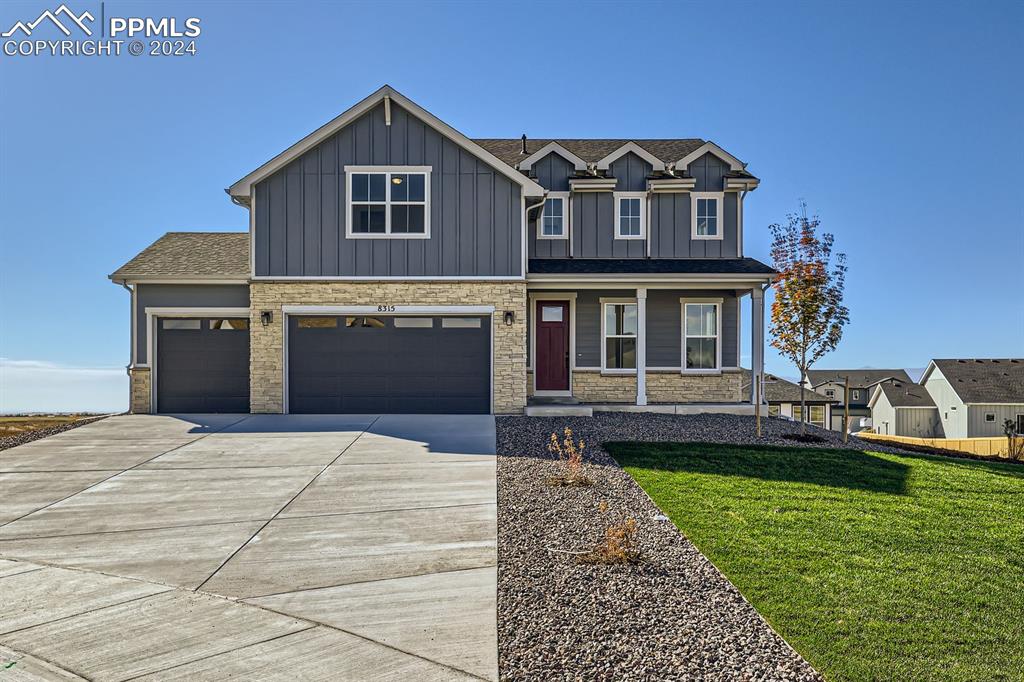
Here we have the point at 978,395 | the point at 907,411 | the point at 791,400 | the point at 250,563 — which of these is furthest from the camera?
the point at 907,411

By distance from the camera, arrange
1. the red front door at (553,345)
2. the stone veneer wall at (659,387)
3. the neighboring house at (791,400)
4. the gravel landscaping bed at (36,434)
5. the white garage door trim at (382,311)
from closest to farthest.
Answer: the gravel landscaping bed at (36,434) < the white garage door trim at (382,311) < the stone veneer wall at (659,387) < the red front door at (553,345) < the neighboring house at (791,400)

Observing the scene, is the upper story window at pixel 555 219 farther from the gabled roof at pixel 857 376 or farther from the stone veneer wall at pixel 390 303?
the gabled roof at pixel 857 376

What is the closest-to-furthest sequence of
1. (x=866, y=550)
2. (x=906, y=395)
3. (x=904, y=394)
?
(x=866, y=550) → (x=906, y=395) → (x=904, y=394)

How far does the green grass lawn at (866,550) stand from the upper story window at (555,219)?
27.7ft

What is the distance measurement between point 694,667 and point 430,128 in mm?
13204

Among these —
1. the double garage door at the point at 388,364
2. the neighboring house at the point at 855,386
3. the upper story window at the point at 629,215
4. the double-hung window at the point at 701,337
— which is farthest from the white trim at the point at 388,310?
the neighboring house at the point at 855,386

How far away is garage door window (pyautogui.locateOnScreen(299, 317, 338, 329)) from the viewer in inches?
589

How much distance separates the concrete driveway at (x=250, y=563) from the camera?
4.11 m

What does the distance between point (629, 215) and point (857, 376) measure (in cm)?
4017

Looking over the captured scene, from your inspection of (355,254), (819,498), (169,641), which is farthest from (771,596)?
(355,254)

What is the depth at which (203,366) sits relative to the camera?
51.2ft

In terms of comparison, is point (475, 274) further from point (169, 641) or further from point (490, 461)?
point (169, 641)

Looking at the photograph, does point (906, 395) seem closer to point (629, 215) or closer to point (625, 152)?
point (629, 215)

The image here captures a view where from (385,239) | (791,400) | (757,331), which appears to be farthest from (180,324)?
(791,400)
